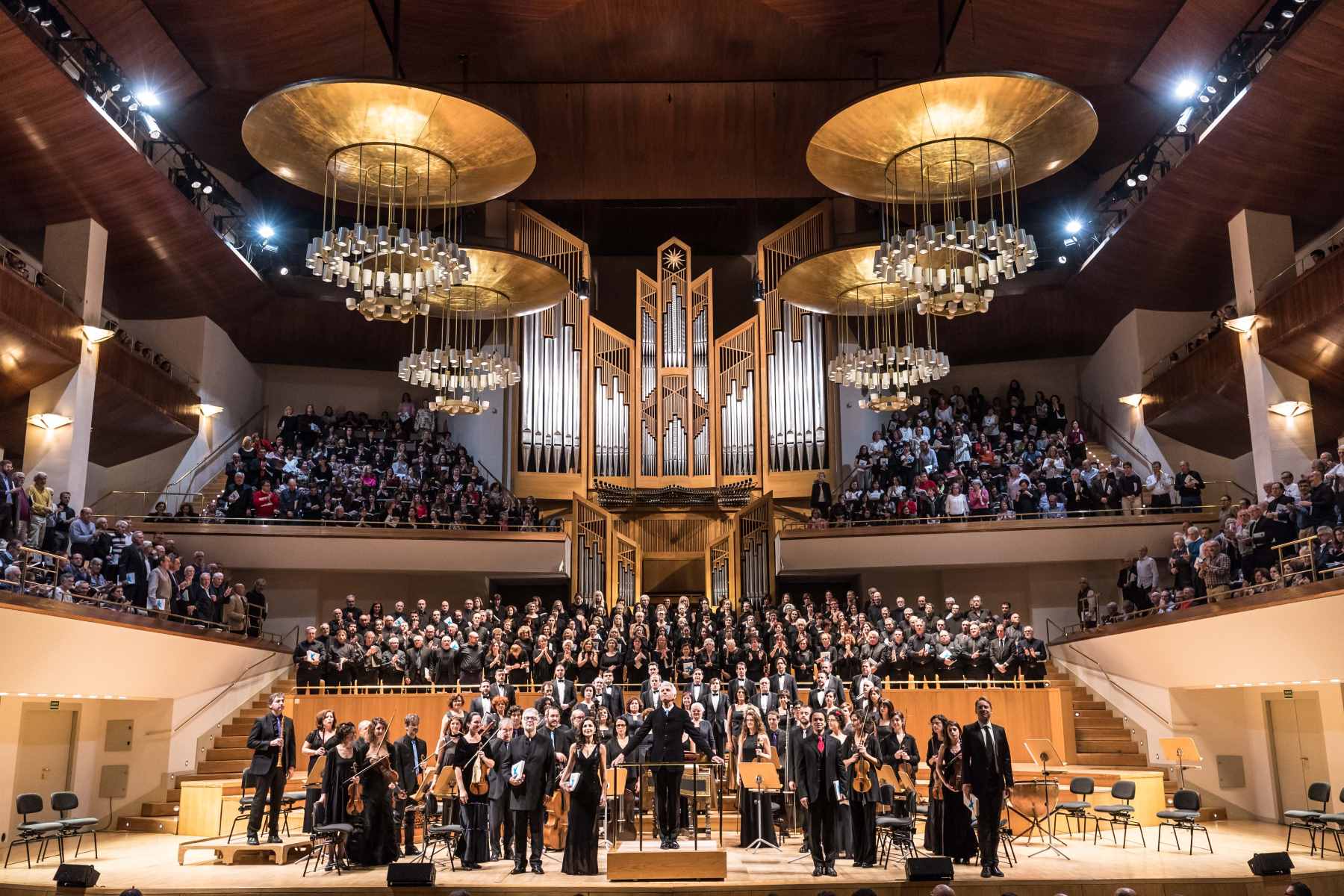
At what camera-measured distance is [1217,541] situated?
1114 cm

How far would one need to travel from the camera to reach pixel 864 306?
555 inches

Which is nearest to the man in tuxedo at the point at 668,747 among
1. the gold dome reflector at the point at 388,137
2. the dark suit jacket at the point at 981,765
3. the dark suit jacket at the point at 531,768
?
the dark suit jacket at the point at 531,768

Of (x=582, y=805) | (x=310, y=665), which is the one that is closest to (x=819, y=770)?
(x=582, y=805)

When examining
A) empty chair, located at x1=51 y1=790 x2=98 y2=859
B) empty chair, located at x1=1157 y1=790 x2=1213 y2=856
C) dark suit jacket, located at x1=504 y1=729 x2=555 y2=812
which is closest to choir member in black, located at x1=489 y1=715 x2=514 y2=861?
dark suit jacket, located at x1=504 y1=729 x2=555 y2=812

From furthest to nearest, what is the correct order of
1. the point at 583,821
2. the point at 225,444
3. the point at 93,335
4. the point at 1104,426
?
the point at 1104,426
the point at 225,444
the point at 93,335
the point at 583,821

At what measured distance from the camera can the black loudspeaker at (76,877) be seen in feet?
24.5

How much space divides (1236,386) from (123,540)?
12.9m

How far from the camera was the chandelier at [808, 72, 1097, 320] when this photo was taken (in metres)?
9.67

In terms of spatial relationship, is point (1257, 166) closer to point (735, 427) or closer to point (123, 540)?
point (735, 427)

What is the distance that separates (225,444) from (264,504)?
2.57m

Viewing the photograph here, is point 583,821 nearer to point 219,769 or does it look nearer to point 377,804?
point 377,804

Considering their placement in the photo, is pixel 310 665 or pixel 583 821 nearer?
pixel 583 821

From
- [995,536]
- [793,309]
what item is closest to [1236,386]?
[995,536]

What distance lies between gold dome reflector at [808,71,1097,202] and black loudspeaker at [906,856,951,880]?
5925 mm
